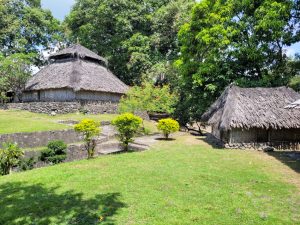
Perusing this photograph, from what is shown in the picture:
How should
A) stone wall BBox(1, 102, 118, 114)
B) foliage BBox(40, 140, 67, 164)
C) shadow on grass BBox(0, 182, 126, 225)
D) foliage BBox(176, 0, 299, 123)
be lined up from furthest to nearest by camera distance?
stone wall BBox(1, 102, 118, 114), foliage BBox(176, 0, 299, 123), foliage BBox(40, 140, 67, 164), shadow on grass BBox(0, 182, 126, 225)

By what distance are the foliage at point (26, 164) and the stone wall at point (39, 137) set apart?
2138 millimetres

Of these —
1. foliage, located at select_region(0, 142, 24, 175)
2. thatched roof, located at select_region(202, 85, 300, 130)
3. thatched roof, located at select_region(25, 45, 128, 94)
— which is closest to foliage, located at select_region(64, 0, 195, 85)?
thatched roof, located at select_region(25, 45, 128, 94)

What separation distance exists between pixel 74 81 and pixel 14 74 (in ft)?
22.0

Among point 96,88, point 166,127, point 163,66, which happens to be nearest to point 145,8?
point 163,66

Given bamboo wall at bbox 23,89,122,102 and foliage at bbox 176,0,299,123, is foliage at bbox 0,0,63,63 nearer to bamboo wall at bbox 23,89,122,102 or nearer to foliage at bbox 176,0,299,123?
bamboo wall at bbox 23,89,122,102

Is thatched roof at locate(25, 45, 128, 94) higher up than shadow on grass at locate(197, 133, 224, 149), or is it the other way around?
thatched roof at locate(25, 45, 128, 94)

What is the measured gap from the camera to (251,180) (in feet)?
32.6

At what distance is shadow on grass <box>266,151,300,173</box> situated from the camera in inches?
480

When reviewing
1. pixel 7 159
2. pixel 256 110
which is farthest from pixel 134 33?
pixel 7 159

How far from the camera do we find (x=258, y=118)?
53.7ft

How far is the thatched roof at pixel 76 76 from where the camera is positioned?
1137 inches

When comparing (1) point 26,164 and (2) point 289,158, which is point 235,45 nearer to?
(2) point 289,158

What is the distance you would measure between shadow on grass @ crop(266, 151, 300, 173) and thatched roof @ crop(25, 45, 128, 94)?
743 inches

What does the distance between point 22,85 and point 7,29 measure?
32.7 feet
